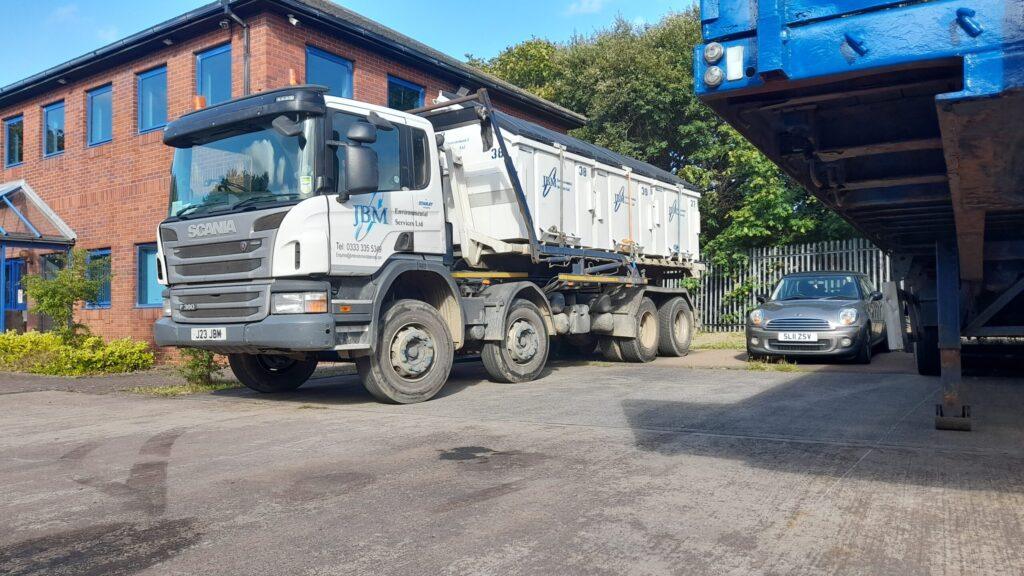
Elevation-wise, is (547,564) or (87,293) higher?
(87,293)

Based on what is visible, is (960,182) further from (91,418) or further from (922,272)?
(91,418)

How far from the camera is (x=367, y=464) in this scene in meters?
5.02

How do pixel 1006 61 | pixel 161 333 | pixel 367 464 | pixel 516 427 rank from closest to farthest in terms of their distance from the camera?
pixel 1006 61 < pixel 367 464 < pixel 516 427 < pixel 161 333

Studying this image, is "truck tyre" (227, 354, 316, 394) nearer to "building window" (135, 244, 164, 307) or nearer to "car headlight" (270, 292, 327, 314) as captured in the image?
"car headlight" (270, 292, 327, 314)

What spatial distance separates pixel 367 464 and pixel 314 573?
1999 mm

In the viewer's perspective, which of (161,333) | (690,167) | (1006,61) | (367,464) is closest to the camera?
(1006,61)

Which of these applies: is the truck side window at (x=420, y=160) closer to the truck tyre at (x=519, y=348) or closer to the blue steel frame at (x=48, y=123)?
the truck tyre at (x=519, y=348)

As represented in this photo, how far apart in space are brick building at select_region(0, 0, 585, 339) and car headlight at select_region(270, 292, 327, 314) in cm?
674

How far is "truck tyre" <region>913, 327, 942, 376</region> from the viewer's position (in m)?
8.93

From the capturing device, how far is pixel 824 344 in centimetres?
1114

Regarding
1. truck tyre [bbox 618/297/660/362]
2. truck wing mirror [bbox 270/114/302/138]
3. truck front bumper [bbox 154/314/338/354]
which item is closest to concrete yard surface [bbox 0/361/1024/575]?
truck front bumper [bbox 154/314/338/354]

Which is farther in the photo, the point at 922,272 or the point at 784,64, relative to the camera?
the point at 922,272

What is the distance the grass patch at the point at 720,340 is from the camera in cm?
1541

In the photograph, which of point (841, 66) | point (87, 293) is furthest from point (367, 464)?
point (87, 293)
